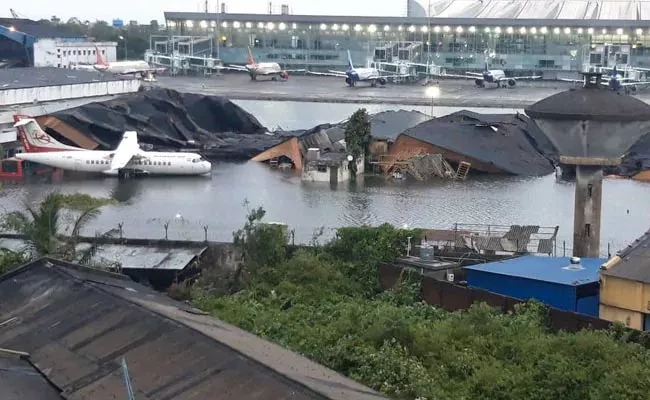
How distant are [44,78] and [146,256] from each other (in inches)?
676

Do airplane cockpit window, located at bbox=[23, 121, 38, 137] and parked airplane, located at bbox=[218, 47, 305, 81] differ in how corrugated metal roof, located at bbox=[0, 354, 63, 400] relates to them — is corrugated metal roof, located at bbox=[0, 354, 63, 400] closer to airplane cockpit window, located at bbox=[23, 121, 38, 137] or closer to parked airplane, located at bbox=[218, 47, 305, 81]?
airplane cockpit window, located at bbox=[23, 121, 38, 137]

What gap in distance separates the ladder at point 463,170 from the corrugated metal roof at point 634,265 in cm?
1193

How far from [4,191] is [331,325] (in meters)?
11.7

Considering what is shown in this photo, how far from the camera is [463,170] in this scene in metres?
22.3

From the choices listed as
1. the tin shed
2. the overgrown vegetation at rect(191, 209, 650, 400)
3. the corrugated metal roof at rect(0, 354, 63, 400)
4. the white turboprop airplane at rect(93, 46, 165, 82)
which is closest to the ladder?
the overgrown vegetation at rect(191, 209, 650, 400)

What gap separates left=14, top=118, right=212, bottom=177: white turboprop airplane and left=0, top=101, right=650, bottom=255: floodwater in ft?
0.80

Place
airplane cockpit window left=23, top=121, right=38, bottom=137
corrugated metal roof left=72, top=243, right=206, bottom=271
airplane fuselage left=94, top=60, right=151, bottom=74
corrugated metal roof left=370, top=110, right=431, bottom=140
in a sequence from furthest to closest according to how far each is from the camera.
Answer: airplane fuselage left=94, top=60, right=151, bottom=74, corrugated metal roof left=370, top=110, right=431, bottom=140, airplane cockpit window left=23, top=121, right=38, bottom=137, corrugated metal roof left=72, top=243, right=206, bottom=271

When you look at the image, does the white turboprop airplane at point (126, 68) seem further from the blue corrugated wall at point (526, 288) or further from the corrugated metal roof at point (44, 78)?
the blue corrugated wall at point (526, 288)

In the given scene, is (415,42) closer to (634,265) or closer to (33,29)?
(33,29)

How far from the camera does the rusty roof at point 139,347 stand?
22.4 feet

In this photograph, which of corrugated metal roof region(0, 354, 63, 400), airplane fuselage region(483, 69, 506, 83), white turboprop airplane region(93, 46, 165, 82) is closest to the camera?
corrugated metal roof region(0, 354, 63, 400)

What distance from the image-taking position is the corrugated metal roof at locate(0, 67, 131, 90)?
26609mm

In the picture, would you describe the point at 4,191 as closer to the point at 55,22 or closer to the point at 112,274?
the point at 112,274

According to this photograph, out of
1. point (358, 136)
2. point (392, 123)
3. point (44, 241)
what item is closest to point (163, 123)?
point (392, 123)
